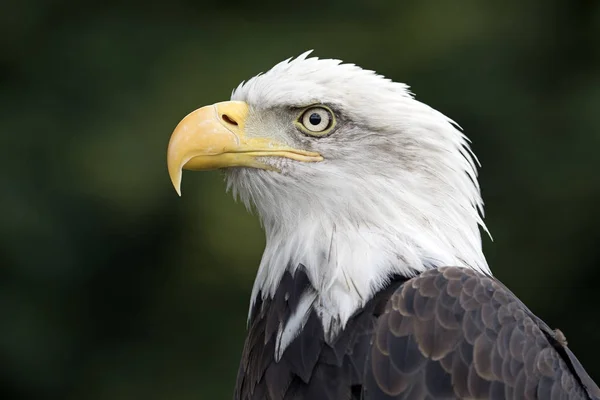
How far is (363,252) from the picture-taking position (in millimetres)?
3127

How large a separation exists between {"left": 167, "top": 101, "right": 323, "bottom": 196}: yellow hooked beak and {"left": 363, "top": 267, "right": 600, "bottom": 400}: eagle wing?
26.7 inches

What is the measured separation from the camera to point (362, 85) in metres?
3.33

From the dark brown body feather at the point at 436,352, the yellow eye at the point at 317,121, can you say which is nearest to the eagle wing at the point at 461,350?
the dark brown body feather at the point at 436,352

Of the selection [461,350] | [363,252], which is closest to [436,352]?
[461,350]

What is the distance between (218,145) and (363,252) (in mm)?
603

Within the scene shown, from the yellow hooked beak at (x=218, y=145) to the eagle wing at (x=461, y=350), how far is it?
0.68m

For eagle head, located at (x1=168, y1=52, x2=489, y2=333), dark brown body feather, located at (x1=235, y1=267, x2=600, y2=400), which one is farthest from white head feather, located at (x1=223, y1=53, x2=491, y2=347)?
dark brown body feather, located at (x1=235, y1=267, x2=600, y2=400)

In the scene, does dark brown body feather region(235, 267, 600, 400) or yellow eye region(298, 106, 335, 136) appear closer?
dark brown body feather region(235, 267, 600, 400)

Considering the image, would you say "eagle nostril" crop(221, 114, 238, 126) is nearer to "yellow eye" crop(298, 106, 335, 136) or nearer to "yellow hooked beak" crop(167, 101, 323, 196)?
"yellow hooked beak" crop(167, 101, 323, 196)

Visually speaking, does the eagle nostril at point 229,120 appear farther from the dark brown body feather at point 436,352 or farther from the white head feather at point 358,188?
the dark brown body feather at point 436,352

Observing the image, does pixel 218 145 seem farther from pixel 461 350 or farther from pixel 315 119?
pixel 461 350

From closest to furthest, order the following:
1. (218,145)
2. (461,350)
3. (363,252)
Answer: (461,350)
(363,252)
(218,145)

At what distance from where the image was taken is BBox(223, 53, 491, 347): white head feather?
10.3ft

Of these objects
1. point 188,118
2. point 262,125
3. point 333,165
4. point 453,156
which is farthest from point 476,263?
point 188,118
